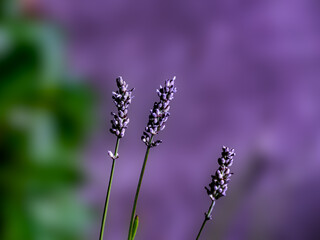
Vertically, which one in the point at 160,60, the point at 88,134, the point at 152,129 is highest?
the point at 160,60

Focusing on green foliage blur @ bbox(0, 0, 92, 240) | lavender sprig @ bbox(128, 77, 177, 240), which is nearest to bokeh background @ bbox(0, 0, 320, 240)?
green foliage blur @ bbox(0, 0, 92, 240)

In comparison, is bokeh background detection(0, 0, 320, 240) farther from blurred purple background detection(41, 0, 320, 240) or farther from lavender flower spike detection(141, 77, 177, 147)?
lavender flower spike detection(141, 77, 177, 147)

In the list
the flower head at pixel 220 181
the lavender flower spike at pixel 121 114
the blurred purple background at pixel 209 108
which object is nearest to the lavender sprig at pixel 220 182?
the flower head at pixel 220 181

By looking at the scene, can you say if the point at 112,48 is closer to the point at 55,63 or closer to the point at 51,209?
the point at 55,63

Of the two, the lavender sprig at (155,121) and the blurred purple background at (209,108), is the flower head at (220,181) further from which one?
the blurred purple background at (209,108)

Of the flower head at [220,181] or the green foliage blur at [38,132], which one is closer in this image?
the flower head at [220,181]

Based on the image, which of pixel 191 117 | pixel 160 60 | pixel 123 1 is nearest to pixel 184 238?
pixel 191 117

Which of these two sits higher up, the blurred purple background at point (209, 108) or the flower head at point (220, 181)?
the blurred purple background at point (209, 108)
